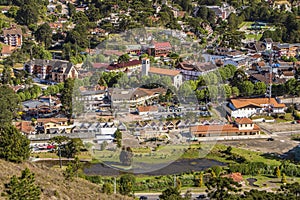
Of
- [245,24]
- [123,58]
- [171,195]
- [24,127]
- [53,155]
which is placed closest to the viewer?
[171,195]

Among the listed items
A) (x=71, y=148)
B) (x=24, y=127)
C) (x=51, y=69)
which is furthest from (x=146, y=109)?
(x=51, y=69)

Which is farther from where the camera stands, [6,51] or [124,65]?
[6,51]

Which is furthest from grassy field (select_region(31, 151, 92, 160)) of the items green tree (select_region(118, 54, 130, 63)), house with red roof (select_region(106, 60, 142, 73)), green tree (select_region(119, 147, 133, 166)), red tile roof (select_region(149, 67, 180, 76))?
green tree (select_region(118, 54, 130, 63))

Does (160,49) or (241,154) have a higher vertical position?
(160,49)

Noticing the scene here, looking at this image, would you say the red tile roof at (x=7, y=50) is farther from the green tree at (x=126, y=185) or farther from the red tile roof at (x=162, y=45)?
the green tree at (x=126, y=185)

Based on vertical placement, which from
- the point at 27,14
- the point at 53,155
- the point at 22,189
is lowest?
the point at 53,155

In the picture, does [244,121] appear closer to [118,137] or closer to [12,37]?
[118,137]
